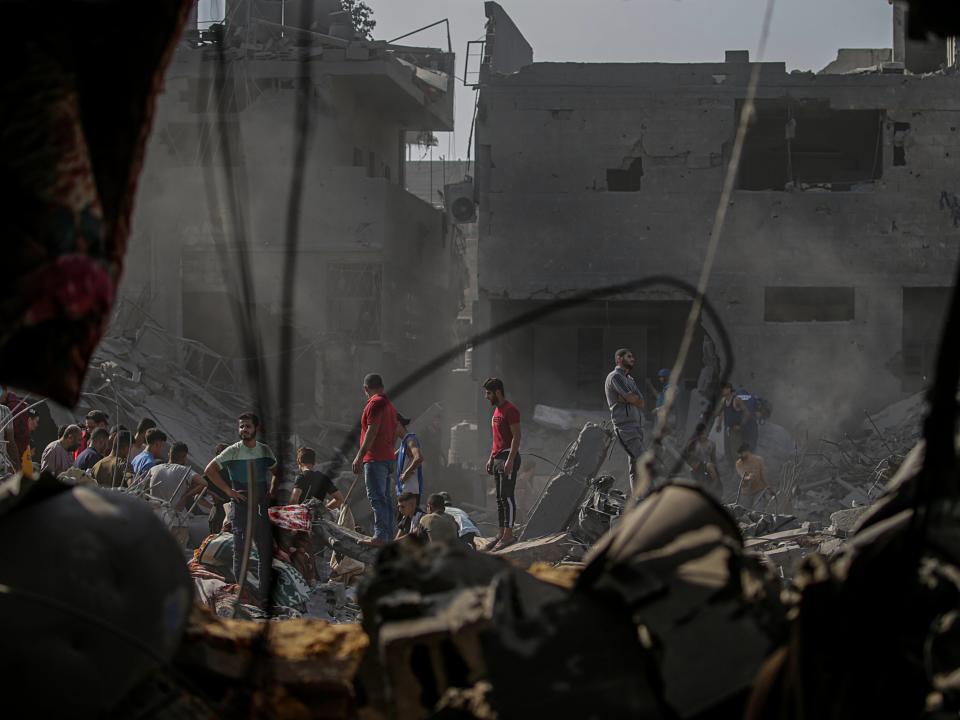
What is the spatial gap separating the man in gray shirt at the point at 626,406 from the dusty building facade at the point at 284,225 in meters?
12.2

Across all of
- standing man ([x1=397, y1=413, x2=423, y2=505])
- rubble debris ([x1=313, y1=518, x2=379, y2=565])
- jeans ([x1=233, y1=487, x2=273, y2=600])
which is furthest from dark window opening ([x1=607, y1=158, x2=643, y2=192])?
jeans ([x1=233, y1=487, x2=273, y2=600])

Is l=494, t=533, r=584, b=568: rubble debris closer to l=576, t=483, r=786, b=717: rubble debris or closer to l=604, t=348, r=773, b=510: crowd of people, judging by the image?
l=604, t=348, r=773, b=510: crowd of people

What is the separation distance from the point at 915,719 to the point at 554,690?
0.80 m

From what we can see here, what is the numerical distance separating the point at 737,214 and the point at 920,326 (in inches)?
159

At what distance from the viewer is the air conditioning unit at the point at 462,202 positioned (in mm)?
21234

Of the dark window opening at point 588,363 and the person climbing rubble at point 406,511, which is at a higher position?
the dark window opening at point 588,363

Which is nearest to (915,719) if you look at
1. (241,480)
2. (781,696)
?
(781,696)

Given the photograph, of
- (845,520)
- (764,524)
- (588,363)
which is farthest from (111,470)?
(588,363)

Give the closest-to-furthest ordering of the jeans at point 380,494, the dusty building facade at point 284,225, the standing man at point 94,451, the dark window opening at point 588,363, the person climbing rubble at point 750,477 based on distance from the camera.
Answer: the jeans at point 380,494, the standing man at point 94,451, the person climbing rubble at point 750,477, the dark window opening at point 588,363, the dusty building facade at point 284,225

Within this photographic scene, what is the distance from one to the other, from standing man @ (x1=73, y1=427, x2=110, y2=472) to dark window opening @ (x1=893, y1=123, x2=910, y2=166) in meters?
14.8

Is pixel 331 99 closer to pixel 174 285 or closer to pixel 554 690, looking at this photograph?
pixel 174 285

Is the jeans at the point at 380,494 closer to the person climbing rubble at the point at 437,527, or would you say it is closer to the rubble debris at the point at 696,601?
the person climbing rubble at the point at 437,527

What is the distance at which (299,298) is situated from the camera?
22422mm

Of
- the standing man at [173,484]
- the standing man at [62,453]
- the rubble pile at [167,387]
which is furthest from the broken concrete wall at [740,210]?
the standing man at [173,484]
